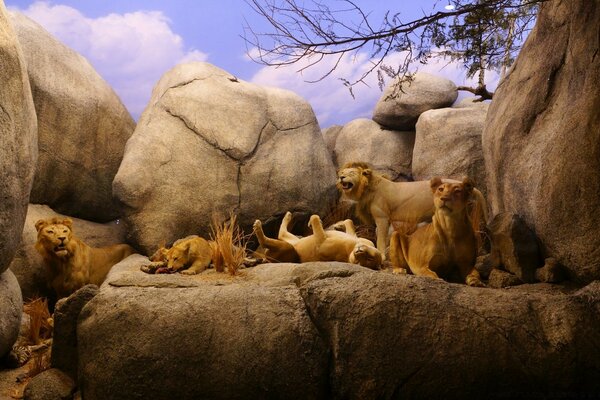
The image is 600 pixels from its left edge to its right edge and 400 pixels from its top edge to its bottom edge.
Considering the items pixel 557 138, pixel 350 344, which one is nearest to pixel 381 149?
pixel 557 138

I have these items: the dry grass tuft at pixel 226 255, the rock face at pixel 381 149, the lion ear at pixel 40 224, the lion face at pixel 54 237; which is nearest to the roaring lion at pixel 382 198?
the dry grass tuft at pixel 226 255

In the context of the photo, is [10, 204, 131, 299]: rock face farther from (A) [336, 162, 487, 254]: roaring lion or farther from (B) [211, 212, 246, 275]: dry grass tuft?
(A) [336, 162, 487, 254]: roaring lion

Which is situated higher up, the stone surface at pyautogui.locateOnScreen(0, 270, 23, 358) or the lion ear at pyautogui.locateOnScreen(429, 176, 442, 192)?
the lion ear at pyautogui.locateOnScreen(429, 176, 442, 192)

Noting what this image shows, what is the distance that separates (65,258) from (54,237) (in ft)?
0.95

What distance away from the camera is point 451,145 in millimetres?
10242

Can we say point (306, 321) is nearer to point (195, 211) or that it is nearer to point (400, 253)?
point (400, 253)

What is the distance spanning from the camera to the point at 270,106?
31.6ft

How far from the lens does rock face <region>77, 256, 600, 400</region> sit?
409 centimetres

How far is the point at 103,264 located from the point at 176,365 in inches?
164

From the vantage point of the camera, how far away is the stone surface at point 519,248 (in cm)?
566

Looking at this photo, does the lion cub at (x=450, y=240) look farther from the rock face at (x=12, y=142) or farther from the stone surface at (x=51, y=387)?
the rock face at (x=12, y=142)

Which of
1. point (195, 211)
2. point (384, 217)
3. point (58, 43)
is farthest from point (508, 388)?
point (58, 43)

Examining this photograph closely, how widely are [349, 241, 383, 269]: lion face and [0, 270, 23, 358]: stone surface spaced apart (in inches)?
120

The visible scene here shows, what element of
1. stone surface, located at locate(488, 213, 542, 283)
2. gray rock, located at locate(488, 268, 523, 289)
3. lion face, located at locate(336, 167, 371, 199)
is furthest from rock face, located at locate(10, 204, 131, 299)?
stone surface, located at locate(488, 213, 542, 283)
